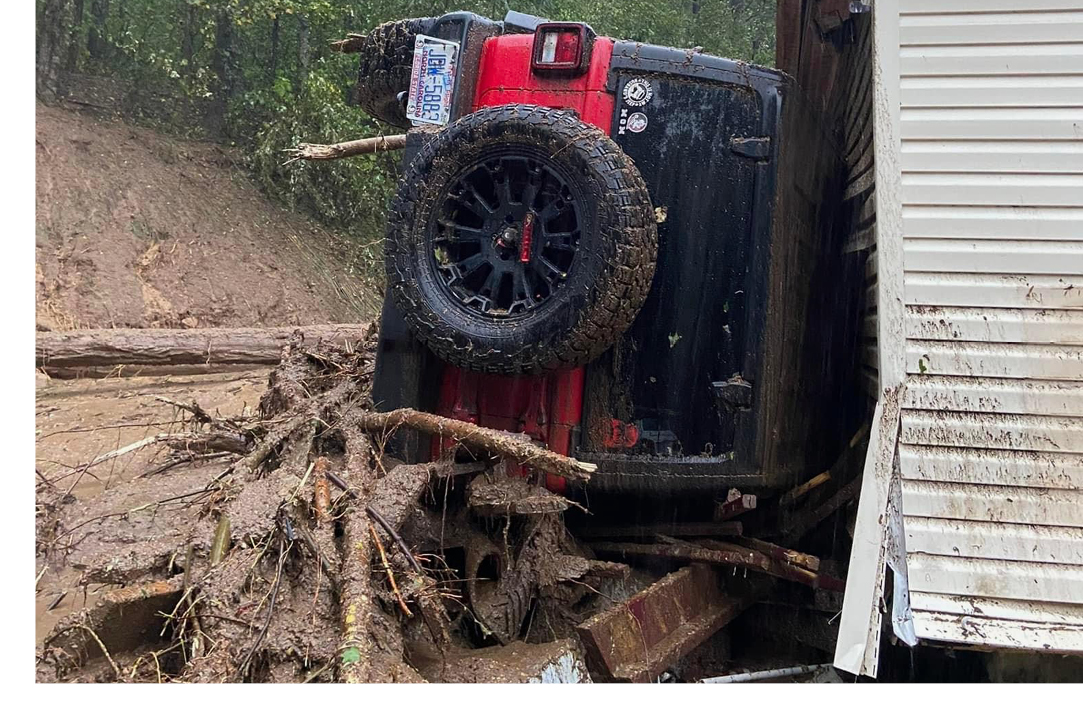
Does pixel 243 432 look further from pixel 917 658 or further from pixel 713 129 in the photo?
pixel 917 658

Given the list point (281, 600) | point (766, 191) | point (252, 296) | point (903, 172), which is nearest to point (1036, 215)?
point (903, 172)

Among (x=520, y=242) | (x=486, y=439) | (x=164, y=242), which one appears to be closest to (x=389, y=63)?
Result: (x=520, y=242)

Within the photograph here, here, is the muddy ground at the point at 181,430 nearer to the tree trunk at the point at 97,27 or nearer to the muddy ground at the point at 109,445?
the muddy ground at the point at 109,445

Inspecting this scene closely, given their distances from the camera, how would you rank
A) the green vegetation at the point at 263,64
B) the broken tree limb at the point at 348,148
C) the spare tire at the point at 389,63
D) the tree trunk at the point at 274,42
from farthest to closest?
the tree trunk at the point at 274,42 → the green vegetation at the point at 263,64 → the broken tree limb at the point at 348,148 → the spare tire at the point at 389,63

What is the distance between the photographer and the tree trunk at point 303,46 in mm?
12348

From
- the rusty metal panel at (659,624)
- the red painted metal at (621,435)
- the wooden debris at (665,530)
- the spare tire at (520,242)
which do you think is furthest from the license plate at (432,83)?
the rusty metal panel at (659,624)

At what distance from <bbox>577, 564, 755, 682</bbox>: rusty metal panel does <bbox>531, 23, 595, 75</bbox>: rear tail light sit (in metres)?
1.84

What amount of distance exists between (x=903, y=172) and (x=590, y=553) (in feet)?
5.53

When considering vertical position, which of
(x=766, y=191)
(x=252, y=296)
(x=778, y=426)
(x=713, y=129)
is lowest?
(x=252, y=296)

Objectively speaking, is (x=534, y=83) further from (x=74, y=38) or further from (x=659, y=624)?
(x=74, y=38)

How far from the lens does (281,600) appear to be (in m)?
2.41

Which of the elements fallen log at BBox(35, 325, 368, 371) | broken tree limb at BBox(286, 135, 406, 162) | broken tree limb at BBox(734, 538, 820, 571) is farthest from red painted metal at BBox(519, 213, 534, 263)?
fallen log at BBox(35, 325, 368, 371)

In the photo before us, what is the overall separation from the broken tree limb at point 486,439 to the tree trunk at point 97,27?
38.5 feet

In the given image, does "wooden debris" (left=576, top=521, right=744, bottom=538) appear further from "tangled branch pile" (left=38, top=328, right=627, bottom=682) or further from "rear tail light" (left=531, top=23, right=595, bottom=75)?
"rear tail light" (left=531, top=23, right=595, bottom=75)
